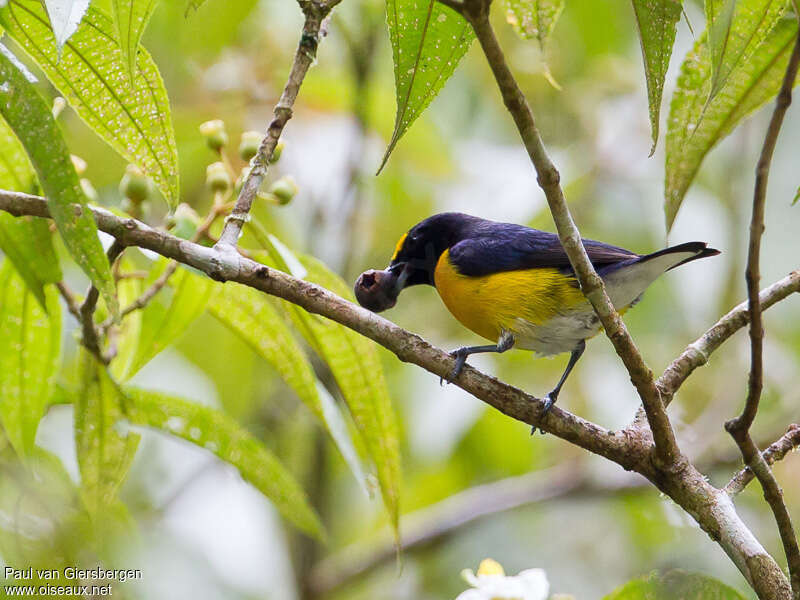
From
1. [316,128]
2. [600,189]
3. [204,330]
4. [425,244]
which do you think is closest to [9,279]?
[425,244]

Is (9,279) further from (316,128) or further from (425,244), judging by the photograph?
(316,128)

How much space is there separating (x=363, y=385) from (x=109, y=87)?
83 cm

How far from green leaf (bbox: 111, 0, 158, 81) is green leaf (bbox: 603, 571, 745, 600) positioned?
1.25 m

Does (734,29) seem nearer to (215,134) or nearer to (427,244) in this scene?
(215,134)

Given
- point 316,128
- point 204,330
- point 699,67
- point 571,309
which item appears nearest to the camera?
point 699,67

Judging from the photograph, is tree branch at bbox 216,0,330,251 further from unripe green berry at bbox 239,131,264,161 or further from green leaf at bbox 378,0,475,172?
unripe green berry at bbox 239,131,264,161

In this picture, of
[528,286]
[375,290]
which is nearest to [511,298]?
[528,286]

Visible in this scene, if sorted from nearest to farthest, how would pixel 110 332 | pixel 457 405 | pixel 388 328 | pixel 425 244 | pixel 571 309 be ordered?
pixel 388 328, pixel 110 332, pixel 571 309, pixel 425 244, pixel 457 405

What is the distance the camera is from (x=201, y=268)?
1.67 m

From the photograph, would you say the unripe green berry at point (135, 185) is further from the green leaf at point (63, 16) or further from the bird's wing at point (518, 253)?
the bird's wing at point (518, 253)

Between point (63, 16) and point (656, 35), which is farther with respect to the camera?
point (656, 35)

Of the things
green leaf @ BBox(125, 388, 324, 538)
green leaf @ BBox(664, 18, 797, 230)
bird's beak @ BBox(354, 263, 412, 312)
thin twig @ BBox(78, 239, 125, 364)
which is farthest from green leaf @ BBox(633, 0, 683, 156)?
green leaf @ BBox(125, 388, 324, 538)

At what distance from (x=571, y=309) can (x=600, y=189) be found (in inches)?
98.8

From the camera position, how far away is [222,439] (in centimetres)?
229
